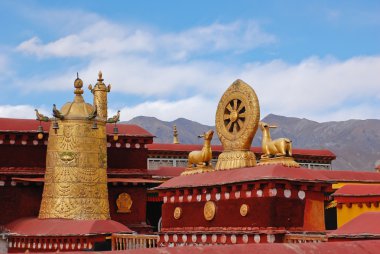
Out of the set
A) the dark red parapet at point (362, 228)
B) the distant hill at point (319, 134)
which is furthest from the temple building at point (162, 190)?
the distant hill at point (319, 134)

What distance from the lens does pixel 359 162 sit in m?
113

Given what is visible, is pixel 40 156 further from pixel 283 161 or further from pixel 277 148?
pixel 283 161

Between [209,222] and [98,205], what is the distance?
6228 mm

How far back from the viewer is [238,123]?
16656 mm

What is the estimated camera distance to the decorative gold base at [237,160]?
16.0 meters

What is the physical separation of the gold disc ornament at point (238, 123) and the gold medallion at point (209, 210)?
45.6 inches

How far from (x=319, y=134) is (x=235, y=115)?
137983 millimetres

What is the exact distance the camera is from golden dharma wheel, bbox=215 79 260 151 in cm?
1606

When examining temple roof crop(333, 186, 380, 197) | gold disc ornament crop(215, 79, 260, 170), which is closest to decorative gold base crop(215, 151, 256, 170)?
gold disc ornament crop(215, 79, 260, 170)

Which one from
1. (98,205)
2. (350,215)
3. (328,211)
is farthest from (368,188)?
(98,205)

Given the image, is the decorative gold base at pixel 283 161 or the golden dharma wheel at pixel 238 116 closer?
the decorative gold base at pixel 283 161

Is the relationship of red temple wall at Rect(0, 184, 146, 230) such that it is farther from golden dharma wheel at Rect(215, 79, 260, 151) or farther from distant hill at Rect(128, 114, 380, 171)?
distant hill at Rect(128, 114, 380, 171)

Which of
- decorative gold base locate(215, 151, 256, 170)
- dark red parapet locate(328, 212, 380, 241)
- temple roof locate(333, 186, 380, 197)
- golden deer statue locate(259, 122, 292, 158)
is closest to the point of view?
dark red parapet locate(328, 212, 380, 241)

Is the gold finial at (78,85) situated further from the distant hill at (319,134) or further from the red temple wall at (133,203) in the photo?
the distant hill at (319,134)
